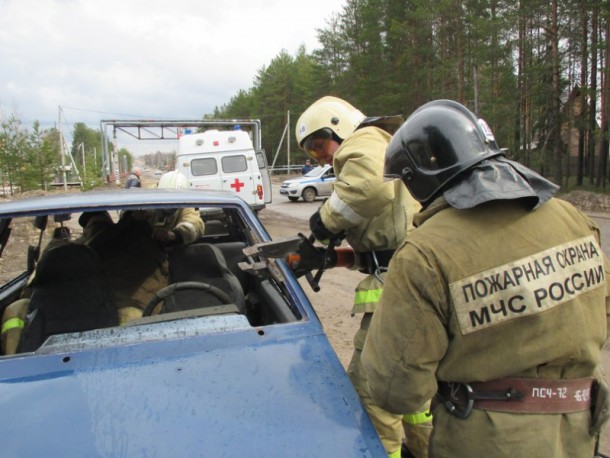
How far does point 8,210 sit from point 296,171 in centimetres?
4108

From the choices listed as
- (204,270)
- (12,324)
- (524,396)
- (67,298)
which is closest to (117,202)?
(67,298)

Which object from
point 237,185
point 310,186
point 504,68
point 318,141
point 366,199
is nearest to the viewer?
point 366,199

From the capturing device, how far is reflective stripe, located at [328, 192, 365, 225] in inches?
84.4

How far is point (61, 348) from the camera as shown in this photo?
170 centimetres

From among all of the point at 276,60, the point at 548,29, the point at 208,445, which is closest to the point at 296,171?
the point at 276,60

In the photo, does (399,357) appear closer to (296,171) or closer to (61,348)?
(61,348)

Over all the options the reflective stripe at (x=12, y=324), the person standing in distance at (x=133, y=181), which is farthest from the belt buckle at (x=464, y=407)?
the person standing in distance at (x=133, y=181)

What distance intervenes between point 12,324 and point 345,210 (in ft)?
5.54

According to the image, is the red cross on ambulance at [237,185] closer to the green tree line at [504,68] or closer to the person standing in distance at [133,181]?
the person standing in distance at [133,181]

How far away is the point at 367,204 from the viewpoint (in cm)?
213

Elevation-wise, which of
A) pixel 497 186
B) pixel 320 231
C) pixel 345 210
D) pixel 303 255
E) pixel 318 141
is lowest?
pixel 303 255

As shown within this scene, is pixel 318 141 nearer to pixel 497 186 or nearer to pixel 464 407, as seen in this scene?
pixel 497 186

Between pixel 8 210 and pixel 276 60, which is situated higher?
pixel 276 60

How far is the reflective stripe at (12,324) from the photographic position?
2.28m
